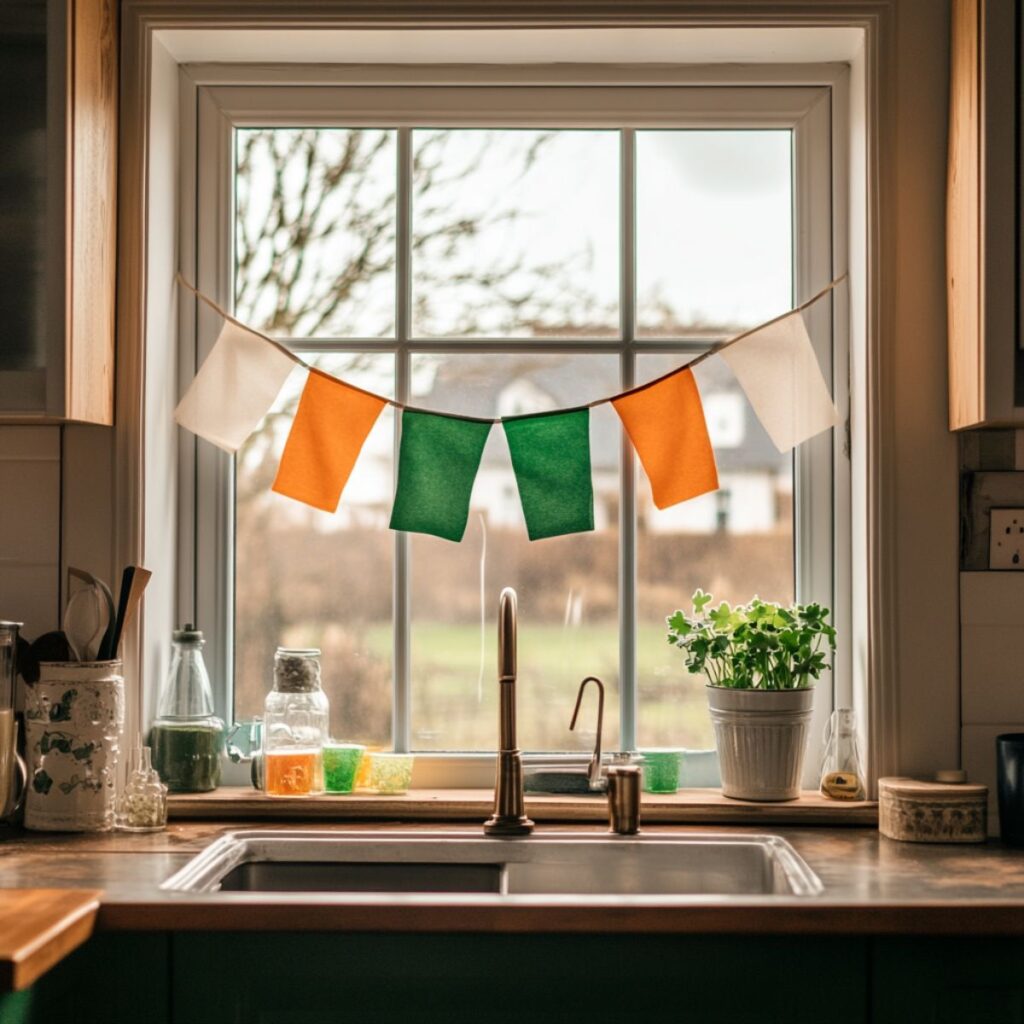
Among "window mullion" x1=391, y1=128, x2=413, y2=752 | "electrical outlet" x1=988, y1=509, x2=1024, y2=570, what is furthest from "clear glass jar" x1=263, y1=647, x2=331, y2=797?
"electrical outlet" x1=988, y1=509, x2=1024, y2=570

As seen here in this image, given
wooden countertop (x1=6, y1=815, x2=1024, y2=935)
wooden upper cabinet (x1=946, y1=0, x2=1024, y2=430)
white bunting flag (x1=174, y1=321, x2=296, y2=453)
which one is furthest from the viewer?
white bunting flag (x1=174, y1=321, x2=296, y2=453)

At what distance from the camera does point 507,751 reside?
1.83 m

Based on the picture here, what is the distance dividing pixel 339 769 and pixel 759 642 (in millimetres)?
650

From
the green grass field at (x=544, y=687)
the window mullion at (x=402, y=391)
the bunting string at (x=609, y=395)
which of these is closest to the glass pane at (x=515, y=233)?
the window mullion at (x=402, y=391)

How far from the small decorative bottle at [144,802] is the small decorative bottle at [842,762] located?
96cm

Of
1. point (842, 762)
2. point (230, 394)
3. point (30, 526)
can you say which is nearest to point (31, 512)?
point (30, 526)

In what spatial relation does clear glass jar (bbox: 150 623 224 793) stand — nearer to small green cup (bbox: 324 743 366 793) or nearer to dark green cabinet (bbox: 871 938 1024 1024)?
small green cup (bbox: 324 743 366 793)

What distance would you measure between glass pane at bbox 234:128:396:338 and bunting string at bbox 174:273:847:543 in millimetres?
125

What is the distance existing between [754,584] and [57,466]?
1089 mm

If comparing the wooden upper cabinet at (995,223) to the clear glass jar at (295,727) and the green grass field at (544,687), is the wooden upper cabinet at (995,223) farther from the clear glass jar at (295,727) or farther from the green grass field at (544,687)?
the clear glass jar at (295,727)

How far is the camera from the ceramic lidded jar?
1.79 metres

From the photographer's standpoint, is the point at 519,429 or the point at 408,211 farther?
the point at 408,211

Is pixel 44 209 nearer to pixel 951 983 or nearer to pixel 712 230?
pixel 712 230

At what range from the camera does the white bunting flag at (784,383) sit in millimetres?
1986
